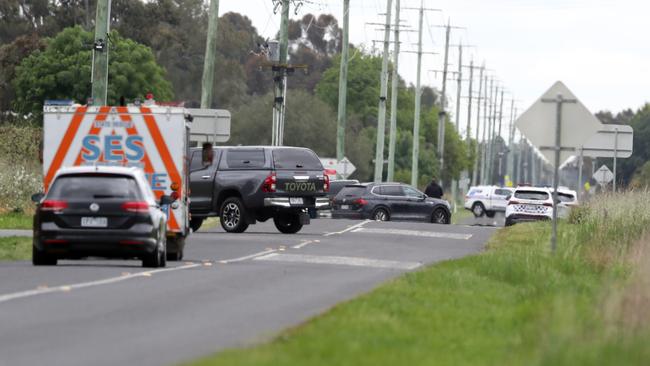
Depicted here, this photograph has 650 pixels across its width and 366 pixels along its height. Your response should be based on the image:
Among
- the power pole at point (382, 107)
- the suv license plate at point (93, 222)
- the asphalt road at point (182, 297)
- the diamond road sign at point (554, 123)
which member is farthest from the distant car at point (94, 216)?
the power pole at point (382, 107)

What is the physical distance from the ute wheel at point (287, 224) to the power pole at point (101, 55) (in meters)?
5.22

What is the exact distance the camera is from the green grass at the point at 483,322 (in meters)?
12.0

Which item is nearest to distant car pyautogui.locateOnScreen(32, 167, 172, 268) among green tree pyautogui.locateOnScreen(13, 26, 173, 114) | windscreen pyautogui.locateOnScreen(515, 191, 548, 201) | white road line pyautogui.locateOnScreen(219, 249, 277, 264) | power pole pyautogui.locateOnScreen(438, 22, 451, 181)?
white road line pyautogui.locateOnScreen(219, 249, 277, 264)

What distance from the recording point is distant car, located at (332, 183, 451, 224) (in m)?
58.4

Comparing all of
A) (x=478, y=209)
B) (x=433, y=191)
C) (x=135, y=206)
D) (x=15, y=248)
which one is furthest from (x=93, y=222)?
(x=478, y=209)

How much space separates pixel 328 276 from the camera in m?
23.9

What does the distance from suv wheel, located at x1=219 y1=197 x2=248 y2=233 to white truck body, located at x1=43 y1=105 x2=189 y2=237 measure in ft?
36.9

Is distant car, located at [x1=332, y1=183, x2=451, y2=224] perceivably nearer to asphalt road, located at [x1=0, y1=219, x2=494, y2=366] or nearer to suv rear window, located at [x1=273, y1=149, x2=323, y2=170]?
suv rear window, located at [x1=273, y1=149, x2=323, y2=170]

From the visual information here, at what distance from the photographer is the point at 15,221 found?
4003cm

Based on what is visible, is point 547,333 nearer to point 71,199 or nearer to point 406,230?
point 71,199

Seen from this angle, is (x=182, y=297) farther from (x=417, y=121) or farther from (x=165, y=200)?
(x=417, y=121)

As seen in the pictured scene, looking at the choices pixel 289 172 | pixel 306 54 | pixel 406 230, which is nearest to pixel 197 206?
pixel 289 172

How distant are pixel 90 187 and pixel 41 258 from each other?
1.40m

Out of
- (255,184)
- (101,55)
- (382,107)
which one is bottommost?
(255,184)
